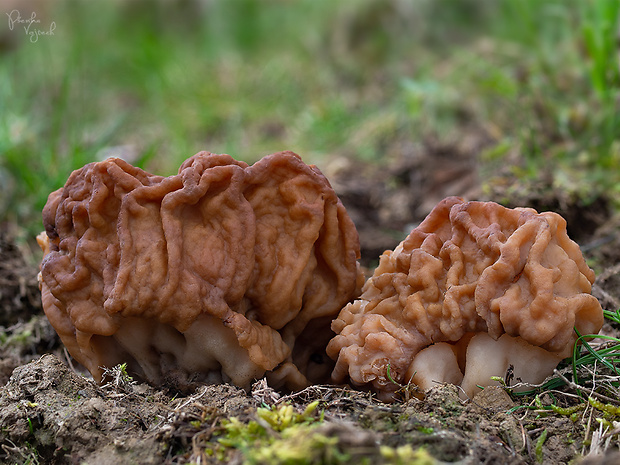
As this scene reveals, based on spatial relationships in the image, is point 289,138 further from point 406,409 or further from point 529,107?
point 406,409

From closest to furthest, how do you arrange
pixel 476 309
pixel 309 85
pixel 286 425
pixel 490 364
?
pixel 286 425 < pixel 476 309 < pixel 490 364 < pixel 309 85

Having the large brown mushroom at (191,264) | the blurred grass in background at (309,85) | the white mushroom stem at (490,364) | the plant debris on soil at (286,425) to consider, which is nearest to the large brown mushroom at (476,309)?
the white mushroom stem at (490,364)

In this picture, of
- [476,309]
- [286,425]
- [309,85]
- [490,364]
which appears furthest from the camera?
[309,85]

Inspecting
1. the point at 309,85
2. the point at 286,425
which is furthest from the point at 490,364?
the point at 309,85

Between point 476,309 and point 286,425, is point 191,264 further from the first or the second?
point 476,309

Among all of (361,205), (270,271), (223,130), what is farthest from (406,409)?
(223,130)
